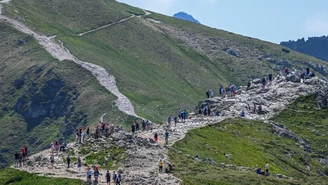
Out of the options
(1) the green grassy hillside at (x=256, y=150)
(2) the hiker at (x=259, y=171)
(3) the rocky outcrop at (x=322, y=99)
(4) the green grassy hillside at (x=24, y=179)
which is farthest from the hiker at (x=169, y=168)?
(3) the rocky outcrop at (x=322, y=99)

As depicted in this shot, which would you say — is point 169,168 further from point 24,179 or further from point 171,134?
point 171,134

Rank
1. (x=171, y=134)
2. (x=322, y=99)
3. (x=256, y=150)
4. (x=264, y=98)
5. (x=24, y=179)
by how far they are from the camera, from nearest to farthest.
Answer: (x=24, y=179)
(x=171, y=134)
(x=256, y=150)
(x=264, y=98)
(x=322, y=99)

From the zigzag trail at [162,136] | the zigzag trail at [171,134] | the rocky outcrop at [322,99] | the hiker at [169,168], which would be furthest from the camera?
the rocky outcrop at [322,99]

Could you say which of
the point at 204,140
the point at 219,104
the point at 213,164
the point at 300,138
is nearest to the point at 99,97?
the point at 219,104

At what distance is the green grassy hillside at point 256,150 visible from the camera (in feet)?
278

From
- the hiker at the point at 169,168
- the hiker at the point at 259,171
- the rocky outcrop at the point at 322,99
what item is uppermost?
the rocky outcrop at the point at 322,99

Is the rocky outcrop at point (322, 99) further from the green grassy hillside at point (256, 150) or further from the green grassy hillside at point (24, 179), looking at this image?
the green grassy hillside at point (24, 179)

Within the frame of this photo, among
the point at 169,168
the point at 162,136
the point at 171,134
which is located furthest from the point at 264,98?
the point at 169,168

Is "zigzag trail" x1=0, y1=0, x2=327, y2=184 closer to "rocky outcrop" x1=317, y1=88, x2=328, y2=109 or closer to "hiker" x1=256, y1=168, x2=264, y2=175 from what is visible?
"rocky outcrop" x1=317, y1=88, x2=328, y2=109

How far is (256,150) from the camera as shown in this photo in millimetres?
110125

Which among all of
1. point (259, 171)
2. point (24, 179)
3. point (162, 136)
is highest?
point (162, 136)

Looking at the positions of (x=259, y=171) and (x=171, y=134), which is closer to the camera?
(x=259, y=171)

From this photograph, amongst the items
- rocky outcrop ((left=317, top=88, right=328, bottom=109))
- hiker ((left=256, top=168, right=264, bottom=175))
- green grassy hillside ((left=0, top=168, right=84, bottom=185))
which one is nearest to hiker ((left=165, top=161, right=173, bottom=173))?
green grassy hillside ((left=0, top=168, right=84, bottom=185))

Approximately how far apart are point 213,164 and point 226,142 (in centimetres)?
1801
